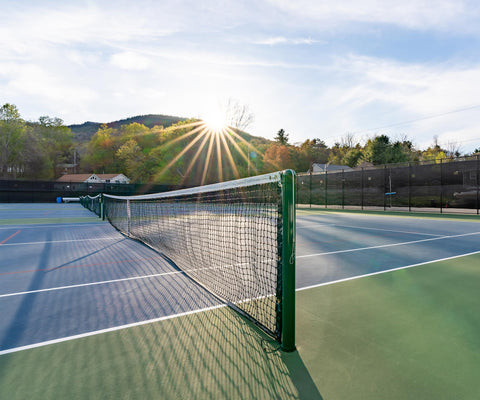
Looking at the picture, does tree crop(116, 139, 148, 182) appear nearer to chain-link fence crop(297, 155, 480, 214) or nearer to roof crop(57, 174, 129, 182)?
roof crop(57, 174, 129, 182)

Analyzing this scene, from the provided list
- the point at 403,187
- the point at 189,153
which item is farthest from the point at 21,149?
the point at 403,187

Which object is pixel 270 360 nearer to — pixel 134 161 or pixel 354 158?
pixel 134 161

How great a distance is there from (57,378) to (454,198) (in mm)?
24886

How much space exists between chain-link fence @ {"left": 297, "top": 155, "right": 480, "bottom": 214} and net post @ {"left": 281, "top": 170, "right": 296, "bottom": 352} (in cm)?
1979

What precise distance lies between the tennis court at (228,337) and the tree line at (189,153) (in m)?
34.4

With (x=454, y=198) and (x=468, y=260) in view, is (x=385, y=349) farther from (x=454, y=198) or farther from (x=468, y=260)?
(x=454, y=198)

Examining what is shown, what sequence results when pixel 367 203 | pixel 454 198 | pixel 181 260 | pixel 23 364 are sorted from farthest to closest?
pixel 367 203 < pixel 454 198 < pixel 181 260 < pixel 23 364

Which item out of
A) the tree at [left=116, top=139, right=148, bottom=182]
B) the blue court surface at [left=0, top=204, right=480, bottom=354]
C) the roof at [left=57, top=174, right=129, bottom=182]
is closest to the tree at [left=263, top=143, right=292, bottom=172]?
the tree at [left=116, top=139, right=148, bottom=182]

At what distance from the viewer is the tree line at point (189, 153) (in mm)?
51625

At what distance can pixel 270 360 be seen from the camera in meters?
2.31

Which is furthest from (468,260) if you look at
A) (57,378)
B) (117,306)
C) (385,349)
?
(57,378)

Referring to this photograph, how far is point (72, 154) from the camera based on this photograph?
92.2 metres

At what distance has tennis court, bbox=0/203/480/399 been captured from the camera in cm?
201

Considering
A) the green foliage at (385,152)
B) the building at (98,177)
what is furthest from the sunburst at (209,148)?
the building at (98,177)
